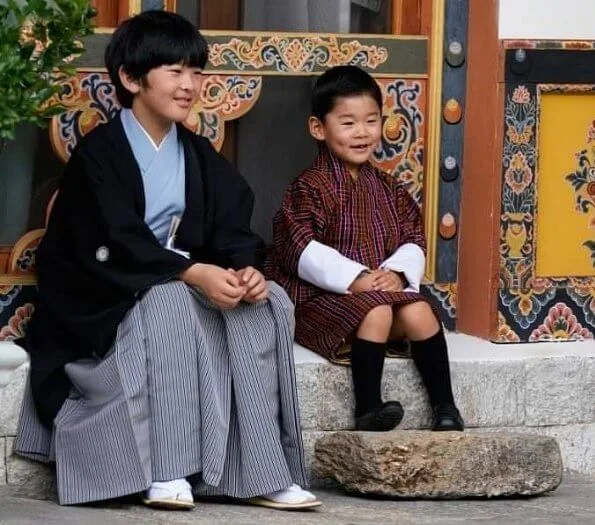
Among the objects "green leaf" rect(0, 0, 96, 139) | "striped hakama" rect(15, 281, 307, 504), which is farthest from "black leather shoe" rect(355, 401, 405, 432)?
"green leaf" rect(0, 0, 96, 139)

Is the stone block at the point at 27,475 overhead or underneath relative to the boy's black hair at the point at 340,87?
underneath

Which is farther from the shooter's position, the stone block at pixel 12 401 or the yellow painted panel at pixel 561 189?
the yellow painted panel at pixel 561 189

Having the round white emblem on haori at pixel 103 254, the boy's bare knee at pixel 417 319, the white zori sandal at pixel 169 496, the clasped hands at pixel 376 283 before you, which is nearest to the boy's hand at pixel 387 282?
the clasped hands at pixel 376 283

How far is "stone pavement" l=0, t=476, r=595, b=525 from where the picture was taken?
574 cm

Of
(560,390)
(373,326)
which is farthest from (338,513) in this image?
(560,390)

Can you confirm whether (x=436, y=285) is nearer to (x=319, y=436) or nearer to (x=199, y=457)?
(x=319, y=436)

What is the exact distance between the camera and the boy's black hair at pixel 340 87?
21.9 feet

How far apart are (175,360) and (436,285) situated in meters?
1.48

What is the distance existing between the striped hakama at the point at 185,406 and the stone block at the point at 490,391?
773 millimetres

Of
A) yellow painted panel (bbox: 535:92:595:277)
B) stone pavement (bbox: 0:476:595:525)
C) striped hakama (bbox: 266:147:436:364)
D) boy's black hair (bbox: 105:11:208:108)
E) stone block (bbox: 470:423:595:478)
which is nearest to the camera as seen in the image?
stone pavement (bbox: 0:476:595:525)

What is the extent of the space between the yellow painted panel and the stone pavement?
3.39ft

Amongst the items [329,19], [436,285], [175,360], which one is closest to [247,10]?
[329,19]

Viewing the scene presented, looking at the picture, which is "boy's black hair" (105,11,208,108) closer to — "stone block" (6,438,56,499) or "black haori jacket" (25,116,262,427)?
"black haori jacket" (25,116,262,427)

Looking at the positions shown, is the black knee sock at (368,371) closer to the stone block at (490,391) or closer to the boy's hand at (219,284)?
the stone block at (490,391)
